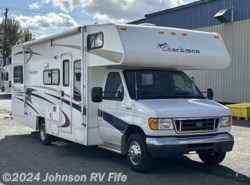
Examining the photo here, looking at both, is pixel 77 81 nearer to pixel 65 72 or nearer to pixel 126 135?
pixel 65 72

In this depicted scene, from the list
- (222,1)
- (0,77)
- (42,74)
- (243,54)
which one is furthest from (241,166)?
(0,77)

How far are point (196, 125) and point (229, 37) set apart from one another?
607 inches

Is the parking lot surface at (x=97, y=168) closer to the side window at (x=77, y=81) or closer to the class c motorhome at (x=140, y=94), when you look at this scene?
the class c motorhome at (x=140, y=94)

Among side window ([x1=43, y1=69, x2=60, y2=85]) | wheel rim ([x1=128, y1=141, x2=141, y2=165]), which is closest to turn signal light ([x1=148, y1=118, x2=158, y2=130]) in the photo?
wheel rim ([x1=128, y1=141, x2=141, y2=165])

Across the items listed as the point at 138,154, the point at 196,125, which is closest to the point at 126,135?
the point at 138,154

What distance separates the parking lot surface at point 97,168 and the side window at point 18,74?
2.65 meters

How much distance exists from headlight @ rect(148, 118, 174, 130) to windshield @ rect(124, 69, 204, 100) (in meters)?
0.76

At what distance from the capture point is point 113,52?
8172 millimetres

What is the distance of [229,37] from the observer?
22141 millimetres

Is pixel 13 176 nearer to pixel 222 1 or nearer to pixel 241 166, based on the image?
pixel 241 166

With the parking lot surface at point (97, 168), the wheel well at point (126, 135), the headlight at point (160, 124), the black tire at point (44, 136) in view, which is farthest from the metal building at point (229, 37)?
the headlight at point (160, 124)

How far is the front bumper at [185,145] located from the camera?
7401mm

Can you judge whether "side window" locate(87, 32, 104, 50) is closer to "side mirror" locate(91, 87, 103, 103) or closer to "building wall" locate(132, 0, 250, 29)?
"side mirror" locate(91, 87, 103, 103)

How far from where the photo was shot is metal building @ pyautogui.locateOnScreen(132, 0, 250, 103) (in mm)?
20969
